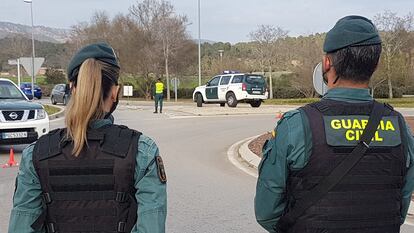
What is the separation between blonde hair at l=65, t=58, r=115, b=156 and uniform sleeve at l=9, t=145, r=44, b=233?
0.22 m

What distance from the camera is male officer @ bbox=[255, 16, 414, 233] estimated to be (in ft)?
6.91

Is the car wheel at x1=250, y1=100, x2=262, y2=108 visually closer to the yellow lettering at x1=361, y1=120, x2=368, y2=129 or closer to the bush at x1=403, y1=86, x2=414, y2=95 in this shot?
the bush at x1=403, y1=86, x2=414, y2=95

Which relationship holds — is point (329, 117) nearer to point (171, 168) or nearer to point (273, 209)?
point (273, 209)

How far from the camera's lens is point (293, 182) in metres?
2.16

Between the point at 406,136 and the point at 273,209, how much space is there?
28.0 inches

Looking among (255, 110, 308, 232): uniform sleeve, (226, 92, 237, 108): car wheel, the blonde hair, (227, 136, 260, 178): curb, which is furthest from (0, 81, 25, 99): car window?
(226, 92, 237, 108): car wheel

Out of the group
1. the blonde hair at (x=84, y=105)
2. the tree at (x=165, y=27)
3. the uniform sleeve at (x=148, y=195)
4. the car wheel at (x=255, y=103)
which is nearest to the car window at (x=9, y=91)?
the blonde hair at (x=84, y=105)

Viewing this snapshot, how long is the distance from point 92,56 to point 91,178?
55 cm

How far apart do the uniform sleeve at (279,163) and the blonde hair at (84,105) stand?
0.77 m

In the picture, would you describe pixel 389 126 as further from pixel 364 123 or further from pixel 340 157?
pixel 340 157

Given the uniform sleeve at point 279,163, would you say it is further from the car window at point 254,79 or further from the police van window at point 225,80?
the police van window at point 225,80

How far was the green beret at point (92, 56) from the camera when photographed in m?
2.25

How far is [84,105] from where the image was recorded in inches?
84.9

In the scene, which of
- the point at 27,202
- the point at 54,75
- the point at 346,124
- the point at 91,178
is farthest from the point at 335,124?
the point at 54,75
